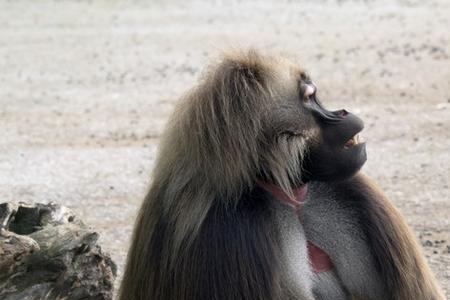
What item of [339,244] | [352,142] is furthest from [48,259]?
[352,142]

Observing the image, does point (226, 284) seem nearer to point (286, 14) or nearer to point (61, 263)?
point (61, 263)

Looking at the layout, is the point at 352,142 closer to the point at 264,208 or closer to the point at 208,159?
the point at 264,208

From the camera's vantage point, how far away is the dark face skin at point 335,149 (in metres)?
3.11

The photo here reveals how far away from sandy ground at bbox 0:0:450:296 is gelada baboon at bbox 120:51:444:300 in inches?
11.7

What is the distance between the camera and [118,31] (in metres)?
12.0

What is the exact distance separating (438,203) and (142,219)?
3040 millimetres

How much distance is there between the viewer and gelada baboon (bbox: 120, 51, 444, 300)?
2.90 m

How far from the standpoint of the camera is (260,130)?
300 centimetres

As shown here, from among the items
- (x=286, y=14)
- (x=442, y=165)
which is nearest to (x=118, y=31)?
(x=286, y=14)

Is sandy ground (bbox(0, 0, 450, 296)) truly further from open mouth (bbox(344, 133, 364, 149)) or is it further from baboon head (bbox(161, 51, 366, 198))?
open mouth (bbox(344, 133, 364, 149))

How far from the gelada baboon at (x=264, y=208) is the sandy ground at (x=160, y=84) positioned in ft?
0.98

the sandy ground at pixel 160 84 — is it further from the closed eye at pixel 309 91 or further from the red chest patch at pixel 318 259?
the red chest patch at pixel 318 259

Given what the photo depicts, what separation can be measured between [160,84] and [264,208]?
6400 millimetres

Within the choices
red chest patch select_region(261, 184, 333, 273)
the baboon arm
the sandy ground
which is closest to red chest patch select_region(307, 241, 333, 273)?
red chest patch select_region(261, 184, 333, 273)
